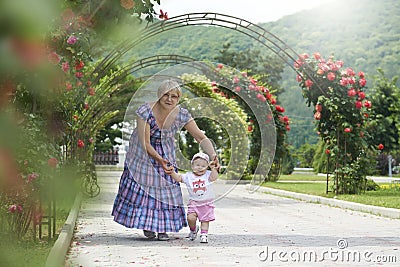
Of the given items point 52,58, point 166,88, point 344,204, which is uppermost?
point 166,88

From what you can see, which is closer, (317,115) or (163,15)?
(163,15)

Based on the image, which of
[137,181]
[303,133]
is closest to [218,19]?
[137,181]

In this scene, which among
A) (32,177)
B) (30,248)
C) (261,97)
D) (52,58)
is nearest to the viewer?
(52,58)

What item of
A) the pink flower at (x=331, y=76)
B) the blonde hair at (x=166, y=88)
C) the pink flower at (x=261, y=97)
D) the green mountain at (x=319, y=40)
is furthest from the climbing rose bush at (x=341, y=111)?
the green mountain at (x=319, y=40)

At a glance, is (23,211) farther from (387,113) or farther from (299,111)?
(299,111)

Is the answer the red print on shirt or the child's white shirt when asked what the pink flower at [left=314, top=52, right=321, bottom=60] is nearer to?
the child's white shirt

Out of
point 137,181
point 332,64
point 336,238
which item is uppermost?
point 332,64

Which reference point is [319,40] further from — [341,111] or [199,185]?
[199,185]

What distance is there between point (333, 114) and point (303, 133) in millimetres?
68227

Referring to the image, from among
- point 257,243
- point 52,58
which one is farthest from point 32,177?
point 52,58

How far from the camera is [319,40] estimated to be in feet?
339

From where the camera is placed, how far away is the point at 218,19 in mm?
13508

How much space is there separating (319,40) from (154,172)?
98136mm

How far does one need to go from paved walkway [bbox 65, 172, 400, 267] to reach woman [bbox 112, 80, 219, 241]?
27 centimetres
